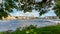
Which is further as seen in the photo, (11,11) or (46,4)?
(46,4)

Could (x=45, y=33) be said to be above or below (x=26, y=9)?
below

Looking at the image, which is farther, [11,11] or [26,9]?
[26,9]

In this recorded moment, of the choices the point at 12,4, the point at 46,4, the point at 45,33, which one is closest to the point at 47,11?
the point at 46,4

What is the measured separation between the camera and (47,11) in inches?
Answer: 396

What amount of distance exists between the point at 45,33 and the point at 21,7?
149 centimetres

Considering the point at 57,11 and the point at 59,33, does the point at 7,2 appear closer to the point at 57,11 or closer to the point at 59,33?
the point at 57,11

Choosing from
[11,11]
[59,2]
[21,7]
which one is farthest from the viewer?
[21,7]

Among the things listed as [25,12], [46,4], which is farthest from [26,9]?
[46,4]

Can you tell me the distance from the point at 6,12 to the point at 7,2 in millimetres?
370

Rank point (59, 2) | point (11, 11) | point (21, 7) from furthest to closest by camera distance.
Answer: point (21, 7)
point (59, 2)
point (11, 11)

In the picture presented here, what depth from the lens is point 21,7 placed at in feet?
32.0

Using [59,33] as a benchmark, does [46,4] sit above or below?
above

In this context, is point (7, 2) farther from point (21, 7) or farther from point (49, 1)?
point (49, 1)

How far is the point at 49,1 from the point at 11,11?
82.3 inches
